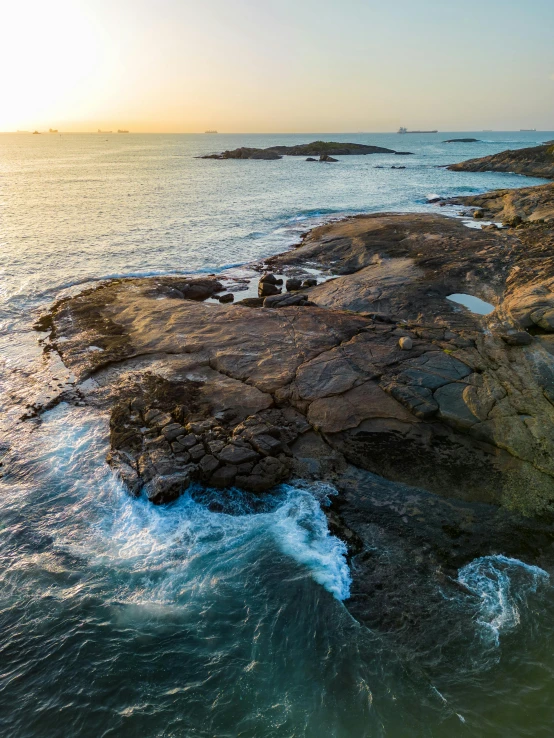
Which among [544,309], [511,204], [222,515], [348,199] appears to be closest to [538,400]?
[544,309]

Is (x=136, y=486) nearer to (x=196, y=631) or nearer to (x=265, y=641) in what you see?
(x=196, y=631)

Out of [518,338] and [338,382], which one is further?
[518,338]

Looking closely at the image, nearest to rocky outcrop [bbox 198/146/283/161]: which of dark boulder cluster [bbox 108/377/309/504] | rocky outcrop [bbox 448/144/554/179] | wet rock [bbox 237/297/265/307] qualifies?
rocky outcrop [bbox 448/144/554/179]

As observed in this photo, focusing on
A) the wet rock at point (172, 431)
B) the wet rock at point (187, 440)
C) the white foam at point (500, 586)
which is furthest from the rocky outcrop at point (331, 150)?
the white foam at point (500, 586)

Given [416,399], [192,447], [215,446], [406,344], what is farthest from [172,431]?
[406,344]

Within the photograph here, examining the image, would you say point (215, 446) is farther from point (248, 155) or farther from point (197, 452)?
point (248, 155)

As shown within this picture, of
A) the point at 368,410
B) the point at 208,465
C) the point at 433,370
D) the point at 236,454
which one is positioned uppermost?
the point at 433,370

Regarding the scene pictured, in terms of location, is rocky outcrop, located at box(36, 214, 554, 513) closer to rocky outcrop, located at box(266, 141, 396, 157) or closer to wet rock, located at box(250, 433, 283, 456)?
wet rock, located at box(250, 433, 283, 456)
